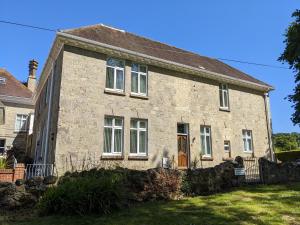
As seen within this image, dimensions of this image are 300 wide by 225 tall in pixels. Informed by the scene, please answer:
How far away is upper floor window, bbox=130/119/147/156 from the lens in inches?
582

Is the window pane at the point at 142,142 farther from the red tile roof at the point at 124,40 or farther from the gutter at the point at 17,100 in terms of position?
the gutter at the point at 17,100

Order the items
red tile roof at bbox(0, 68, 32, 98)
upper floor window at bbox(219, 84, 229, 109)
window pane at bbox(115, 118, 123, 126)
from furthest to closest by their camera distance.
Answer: red tile roof at bbox(0, 68, 32, 98)
upper floor window at bbox(219, 84, 229, 109)
window pane at bbox(115, 118, 123, 126)

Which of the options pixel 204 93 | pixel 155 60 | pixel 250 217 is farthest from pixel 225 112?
pixel 250 217

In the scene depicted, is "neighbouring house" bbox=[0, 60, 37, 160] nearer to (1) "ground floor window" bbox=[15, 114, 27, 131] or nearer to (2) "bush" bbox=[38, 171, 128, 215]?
(1) "ground floor window" bbox=[15, 114, 27, 131]

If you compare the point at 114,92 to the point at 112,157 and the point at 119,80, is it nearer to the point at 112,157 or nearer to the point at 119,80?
the point at 119,80

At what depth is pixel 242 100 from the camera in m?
20.4

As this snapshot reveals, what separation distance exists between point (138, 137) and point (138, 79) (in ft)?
11.1

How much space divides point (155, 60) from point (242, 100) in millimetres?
8163

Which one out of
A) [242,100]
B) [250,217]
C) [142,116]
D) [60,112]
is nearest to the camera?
[250,217]

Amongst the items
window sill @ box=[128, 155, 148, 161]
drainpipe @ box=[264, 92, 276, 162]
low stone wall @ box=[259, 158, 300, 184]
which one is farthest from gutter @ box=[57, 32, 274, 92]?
low stone wall @ box=[259, 158, 300, 184]

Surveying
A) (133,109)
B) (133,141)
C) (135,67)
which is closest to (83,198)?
(133,141)

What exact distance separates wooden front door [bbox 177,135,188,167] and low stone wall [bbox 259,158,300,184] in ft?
15.0

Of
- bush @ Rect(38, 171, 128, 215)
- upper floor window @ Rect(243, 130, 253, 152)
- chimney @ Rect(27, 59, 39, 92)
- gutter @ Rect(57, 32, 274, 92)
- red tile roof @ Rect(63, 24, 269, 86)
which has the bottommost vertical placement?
bush @ Rect(38, 171, 128, 215)

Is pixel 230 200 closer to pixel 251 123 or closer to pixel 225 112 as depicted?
pixel 225 112
